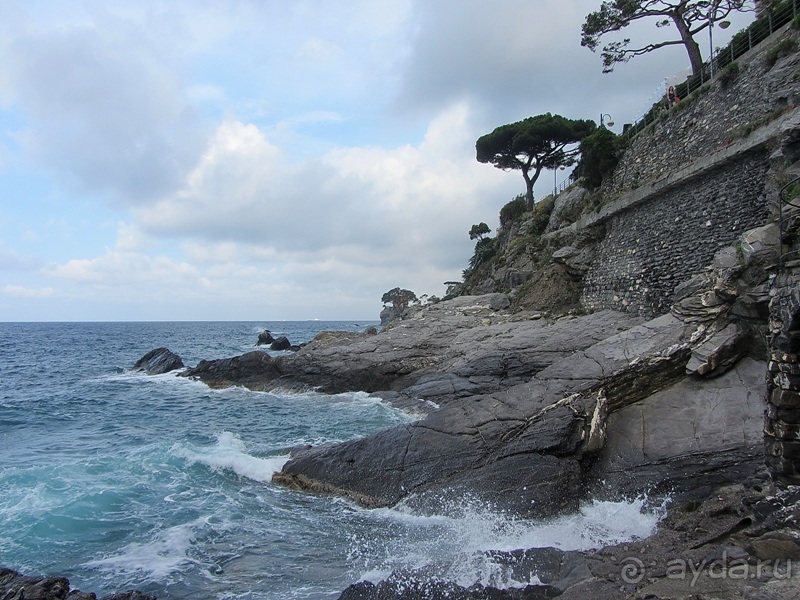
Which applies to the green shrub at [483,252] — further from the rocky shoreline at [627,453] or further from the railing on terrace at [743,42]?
the rocky shoreline at [627,453]

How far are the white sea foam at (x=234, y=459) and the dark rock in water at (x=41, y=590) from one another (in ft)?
16.9

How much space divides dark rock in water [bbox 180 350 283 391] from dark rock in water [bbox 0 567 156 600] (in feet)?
58.2

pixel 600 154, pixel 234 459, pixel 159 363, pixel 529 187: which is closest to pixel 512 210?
pixel 529 187

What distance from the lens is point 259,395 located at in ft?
78.8

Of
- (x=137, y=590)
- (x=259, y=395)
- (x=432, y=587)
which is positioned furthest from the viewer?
(x=259, y=395)

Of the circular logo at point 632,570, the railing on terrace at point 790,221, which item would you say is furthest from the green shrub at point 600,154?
the circular logo at point 632,570

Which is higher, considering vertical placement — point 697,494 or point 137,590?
point 697,494

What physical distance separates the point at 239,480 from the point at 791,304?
1214 cm

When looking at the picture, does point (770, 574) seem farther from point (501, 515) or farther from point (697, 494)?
point (501, 515)

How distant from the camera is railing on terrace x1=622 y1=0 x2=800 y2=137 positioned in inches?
619

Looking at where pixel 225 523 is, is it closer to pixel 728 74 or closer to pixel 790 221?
pixel 790 221

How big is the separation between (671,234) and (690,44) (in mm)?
11198

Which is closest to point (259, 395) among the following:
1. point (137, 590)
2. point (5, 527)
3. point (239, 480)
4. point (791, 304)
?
point (239, 480)

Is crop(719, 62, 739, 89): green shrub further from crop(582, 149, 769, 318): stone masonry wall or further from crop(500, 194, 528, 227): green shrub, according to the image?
crop(500, 194, 528, 227): green shrub
